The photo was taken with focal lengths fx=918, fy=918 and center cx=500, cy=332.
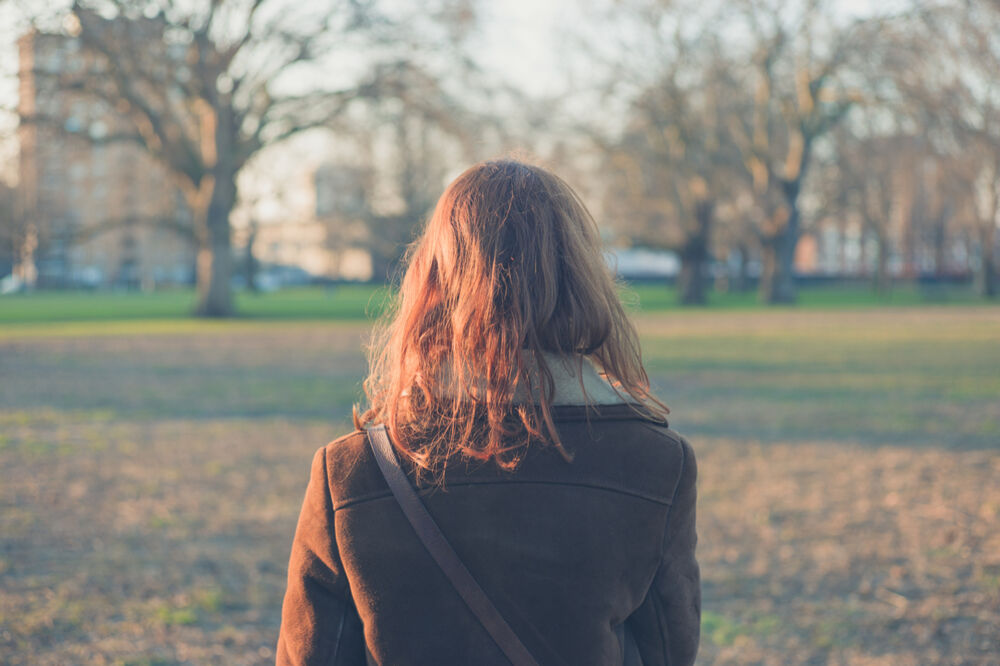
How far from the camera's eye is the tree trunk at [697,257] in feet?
125

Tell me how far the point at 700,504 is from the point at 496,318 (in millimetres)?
5264

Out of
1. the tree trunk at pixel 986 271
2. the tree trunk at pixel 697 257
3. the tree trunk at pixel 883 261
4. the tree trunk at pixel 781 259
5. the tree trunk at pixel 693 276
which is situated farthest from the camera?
the tree trunk at pixel 883 261

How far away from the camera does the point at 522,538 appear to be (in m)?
1.51

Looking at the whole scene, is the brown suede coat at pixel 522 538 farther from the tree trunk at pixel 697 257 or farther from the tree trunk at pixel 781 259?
the tree trunk at pixel 781 259

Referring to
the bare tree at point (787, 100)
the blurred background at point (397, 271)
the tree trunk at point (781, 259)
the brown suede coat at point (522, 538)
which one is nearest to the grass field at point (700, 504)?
the blurred background at point (397, 271)

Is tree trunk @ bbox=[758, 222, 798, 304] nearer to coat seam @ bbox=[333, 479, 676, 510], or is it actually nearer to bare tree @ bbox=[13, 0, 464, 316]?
bare tree @ bbox=[13, 0, 464, 316]

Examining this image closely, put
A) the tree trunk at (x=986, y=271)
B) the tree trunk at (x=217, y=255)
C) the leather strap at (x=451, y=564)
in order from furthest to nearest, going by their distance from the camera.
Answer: the tree trunk at (x=986, y=271)
the tree trunk at (x=217, y=255)
the leather strap at (x=451, y=564)

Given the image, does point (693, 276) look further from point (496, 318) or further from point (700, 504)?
point (496, 318)

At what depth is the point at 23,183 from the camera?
23562 mm

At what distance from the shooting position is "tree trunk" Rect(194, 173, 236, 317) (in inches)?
1116

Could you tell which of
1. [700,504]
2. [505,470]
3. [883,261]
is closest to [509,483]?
[505,470]

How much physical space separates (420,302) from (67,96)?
25378mm

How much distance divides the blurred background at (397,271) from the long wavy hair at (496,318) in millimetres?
293

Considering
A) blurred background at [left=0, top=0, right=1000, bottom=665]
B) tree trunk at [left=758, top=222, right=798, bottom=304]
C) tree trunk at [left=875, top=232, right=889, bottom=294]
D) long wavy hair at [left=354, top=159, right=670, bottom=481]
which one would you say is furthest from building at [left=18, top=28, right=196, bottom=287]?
tree trunk at [left=875, top=232, right=889, bottom=294]
